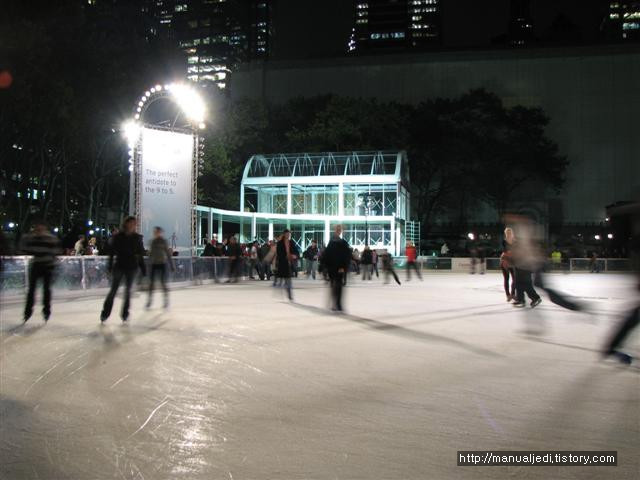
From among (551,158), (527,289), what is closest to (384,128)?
(551,158)

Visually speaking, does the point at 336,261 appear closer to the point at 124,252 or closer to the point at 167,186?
the point at 124,252

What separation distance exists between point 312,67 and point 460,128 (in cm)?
2091

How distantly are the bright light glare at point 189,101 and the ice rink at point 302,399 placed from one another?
11869 mm

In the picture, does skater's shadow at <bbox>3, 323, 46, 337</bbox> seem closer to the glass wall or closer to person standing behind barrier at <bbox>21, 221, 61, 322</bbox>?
person standing behind barrier at <bbox>21, 221, 61, 322</bbox>

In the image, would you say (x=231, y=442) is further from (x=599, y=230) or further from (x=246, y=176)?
(x=599, y=230)

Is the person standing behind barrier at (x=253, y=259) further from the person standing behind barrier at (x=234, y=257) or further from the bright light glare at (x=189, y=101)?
the bright light glare at (x=189, y=101)

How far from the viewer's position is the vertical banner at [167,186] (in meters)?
19.1

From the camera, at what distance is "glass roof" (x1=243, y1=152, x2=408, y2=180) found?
44.1 metres

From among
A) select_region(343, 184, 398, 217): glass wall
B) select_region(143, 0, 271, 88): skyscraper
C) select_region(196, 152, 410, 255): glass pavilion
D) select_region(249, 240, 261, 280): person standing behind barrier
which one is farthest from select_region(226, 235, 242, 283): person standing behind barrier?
select_region(143, 0, 271, 88): skyscraper

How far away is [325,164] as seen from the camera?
4500 centimetres

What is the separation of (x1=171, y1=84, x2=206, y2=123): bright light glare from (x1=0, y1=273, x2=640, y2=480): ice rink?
11869mm

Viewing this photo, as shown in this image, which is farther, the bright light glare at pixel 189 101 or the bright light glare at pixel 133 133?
the bright light glare at pixel 189 101

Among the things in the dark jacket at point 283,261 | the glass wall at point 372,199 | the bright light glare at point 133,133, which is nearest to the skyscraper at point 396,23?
the glass wall at point 372,199

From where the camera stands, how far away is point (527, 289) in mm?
10742
